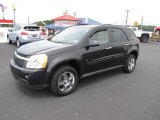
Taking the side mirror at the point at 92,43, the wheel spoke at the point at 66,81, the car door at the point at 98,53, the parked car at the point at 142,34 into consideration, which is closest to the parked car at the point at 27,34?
the car door at the point at 98,53

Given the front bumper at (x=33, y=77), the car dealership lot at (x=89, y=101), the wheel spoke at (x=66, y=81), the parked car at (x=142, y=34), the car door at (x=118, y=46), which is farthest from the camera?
the parked car at (x=142, y=34)

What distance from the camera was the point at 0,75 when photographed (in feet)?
18.5

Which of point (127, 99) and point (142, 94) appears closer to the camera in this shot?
point (127, 99)

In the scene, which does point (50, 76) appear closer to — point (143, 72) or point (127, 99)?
point (127, 99)

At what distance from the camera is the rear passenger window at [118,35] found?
540 cm

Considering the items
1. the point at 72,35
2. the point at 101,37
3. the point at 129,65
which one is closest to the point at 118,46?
the point at 101,37

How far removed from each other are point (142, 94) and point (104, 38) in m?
1.83

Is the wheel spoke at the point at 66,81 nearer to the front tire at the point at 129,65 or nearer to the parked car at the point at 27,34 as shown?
the front tire at the point at 129,65

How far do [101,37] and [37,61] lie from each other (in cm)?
205

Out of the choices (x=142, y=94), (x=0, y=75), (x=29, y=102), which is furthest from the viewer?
(x=0, y=75)

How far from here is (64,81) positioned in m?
4.23

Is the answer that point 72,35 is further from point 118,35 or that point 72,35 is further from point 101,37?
point 118,35

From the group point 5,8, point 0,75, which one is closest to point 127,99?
point 0,75

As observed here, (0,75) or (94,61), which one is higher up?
(94,61)
